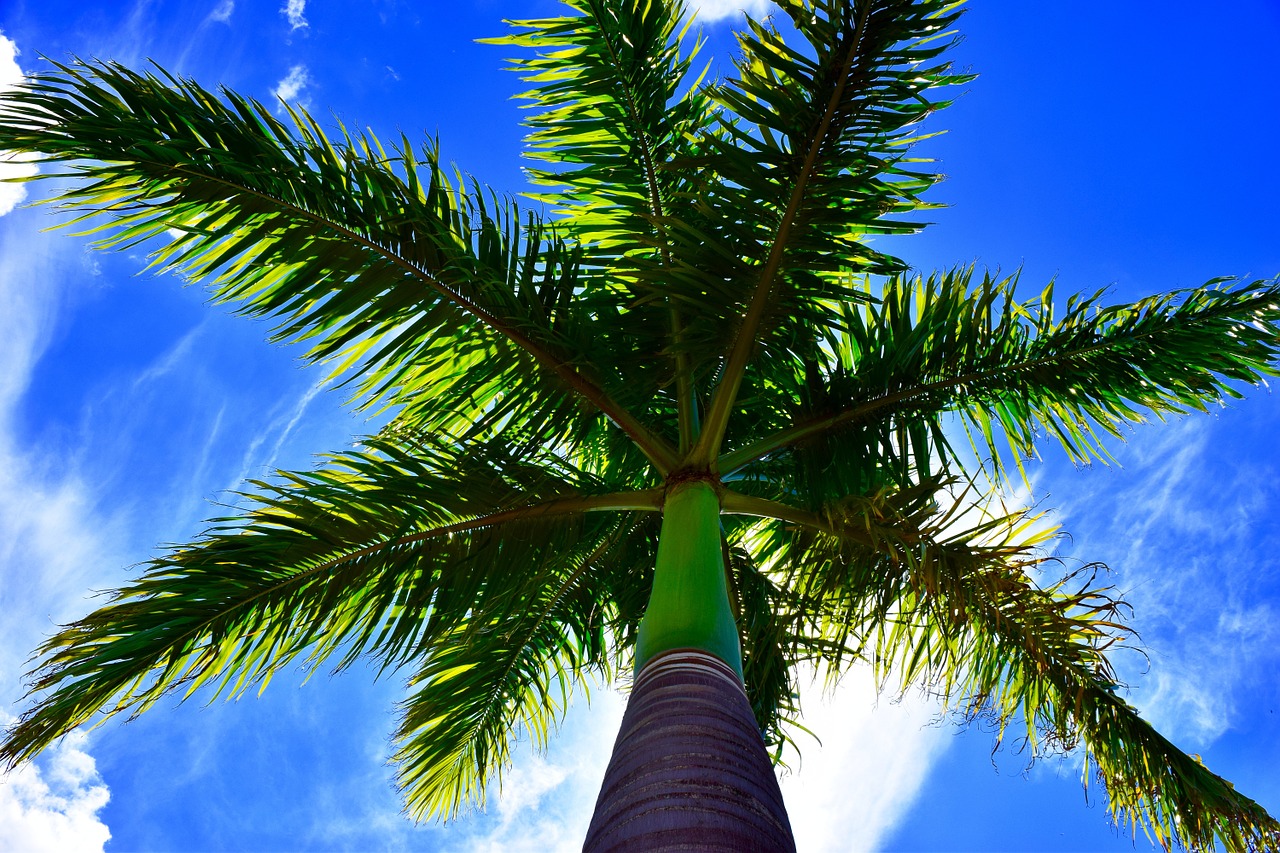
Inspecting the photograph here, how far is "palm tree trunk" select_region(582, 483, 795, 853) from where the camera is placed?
2.57 m

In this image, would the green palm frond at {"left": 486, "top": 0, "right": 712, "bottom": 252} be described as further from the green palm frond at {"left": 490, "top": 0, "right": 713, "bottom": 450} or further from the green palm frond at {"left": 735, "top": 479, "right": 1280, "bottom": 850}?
the green palm frond at {"left": 735, "top": 479, "right": 1280, "bottom": 850}

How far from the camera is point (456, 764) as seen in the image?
6.19m

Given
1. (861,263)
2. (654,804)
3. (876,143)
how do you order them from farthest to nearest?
(861,263) < (876,143) < (654,804)

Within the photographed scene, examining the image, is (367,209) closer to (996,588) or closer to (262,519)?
(262,519)

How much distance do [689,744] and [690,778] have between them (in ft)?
0.52

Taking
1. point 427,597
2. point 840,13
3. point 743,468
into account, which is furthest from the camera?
point 743,468

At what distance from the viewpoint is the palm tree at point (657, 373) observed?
415cm

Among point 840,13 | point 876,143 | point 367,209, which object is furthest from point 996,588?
point 367,209

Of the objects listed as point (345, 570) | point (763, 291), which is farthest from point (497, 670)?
point (763, 291)

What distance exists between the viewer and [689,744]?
285cm

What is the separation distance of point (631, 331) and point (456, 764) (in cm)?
337

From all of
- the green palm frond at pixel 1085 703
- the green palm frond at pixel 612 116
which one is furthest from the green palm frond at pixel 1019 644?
the green palm frond at pixel 612 116

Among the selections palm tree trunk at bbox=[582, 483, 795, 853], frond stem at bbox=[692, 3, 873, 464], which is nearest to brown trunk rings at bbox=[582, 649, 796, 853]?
palm tree trunk at bbox=[582, 483, 795, 853]

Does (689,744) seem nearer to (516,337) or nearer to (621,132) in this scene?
(516,337)
